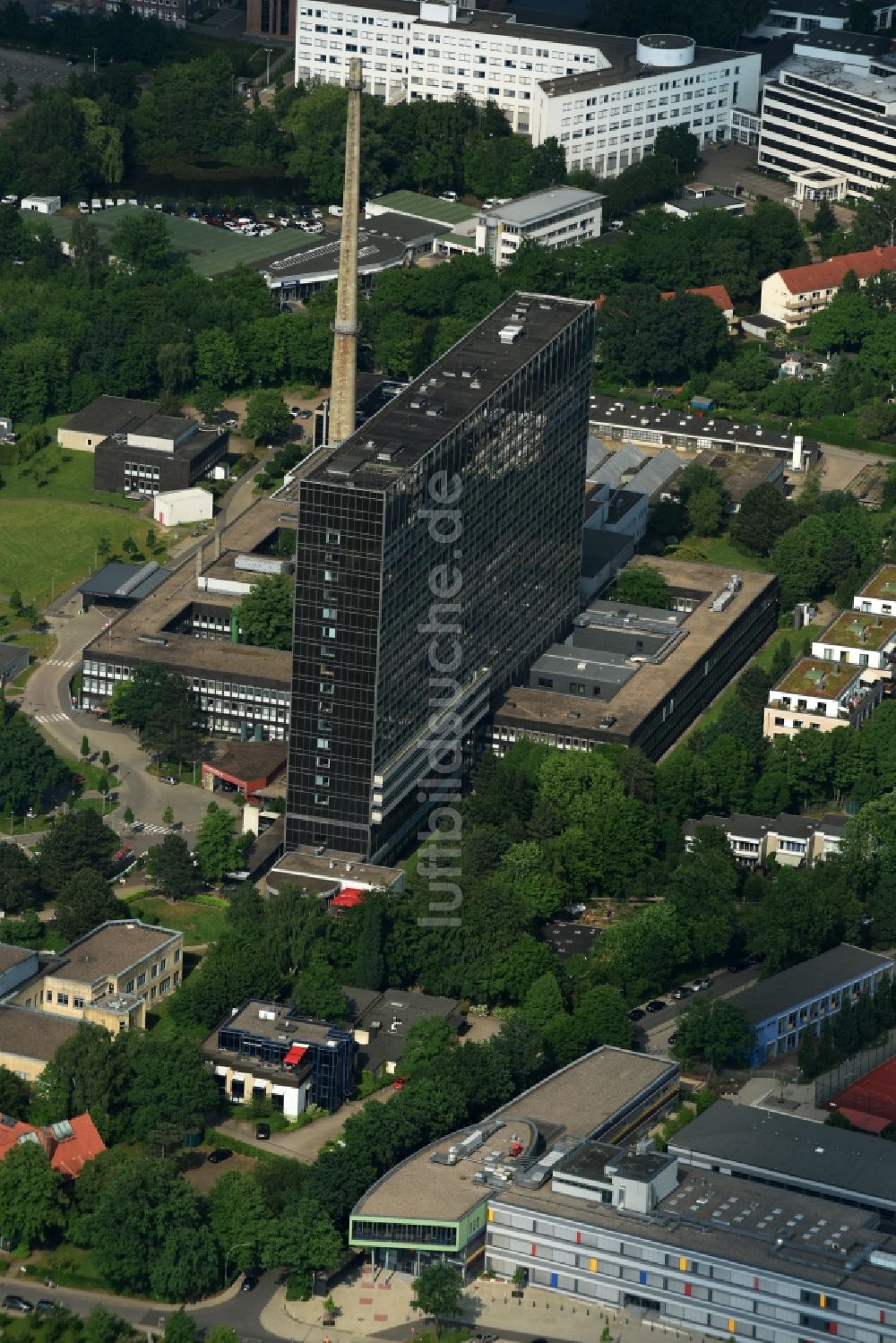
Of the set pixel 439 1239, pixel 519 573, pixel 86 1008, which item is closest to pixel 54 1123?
pixel 86 1008

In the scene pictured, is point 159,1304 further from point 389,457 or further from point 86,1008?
point 389,457

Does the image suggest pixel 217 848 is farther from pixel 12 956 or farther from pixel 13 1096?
pixel 13 1096

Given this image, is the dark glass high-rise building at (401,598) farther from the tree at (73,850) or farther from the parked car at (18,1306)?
the parked car at (18,1306)

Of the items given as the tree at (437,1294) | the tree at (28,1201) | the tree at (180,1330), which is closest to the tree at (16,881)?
the tree at (28,1201)

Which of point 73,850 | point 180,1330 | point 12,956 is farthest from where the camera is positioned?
point 73,850

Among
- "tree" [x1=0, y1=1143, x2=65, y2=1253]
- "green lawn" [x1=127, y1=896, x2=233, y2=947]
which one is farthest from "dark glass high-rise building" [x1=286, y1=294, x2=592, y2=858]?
"tree" [x1=0, y1=1143, x2=65, y2=1253]

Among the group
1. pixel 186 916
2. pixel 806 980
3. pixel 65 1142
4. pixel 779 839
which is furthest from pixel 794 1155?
pixel 186 916
